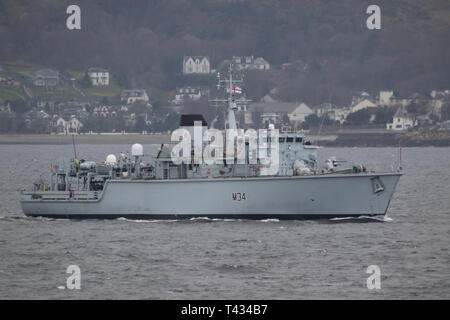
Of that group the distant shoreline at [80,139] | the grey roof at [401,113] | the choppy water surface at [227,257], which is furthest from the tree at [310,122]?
the choppy water surface at [227,257]

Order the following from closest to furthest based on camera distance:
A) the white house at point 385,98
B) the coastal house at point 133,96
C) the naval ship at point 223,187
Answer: the naval ship at point 223,187, the white house at point 385,98, the coastal house at point 133,96

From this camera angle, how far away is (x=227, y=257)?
4097cm

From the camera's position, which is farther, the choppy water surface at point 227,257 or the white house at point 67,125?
the white house at point 67,125

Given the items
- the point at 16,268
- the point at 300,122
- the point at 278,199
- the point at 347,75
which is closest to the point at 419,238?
the point at 278,199

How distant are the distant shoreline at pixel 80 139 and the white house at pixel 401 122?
38.6m

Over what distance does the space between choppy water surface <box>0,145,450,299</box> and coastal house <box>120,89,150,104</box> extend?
135m

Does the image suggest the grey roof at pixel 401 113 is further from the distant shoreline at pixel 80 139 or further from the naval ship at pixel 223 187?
the naval ship at pixel 223 187

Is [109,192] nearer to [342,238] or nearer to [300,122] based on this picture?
[342,238]

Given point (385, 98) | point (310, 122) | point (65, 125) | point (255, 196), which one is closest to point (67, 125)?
point (65, 125)

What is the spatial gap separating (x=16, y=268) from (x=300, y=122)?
12383 cm

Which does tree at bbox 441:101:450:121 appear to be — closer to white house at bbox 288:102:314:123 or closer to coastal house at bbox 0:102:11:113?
white house at bbox 288:102:314:123

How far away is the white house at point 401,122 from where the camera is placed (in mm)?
163625

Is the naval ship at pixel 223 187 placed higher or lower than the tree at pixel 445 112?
lower

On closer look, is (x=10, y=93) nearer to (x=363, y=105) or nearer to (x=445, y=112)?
(x=363, y=105)
